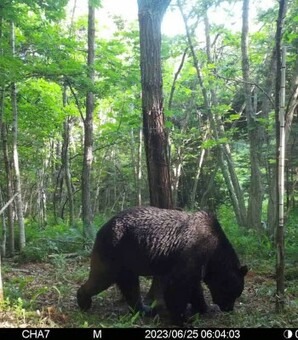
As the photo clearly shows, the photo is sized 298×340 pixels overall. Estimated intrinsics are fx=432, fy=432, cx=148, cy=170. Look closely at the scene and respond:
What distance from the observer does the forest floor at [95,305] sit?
5429mm

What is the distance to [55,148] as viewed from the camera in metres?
23.1

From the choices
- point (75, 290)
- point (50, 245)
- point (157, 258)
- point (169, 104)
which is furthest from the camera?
point (169, 104)

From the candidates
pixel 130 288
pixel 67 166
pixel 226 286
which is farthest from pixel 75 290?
pixel 67 166

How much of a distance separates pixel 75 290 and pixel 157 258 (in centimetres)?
200

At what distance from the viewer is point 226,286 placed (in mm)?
6648

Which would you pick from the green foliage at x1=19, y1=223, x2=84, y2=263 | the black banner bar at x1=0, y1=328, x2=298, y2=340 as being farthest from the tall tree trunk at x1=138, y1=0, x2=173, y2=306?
the green foliage at x1=19, y1=223, x2=84, y2=263

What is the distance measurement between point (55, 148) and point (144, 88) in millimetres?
16794

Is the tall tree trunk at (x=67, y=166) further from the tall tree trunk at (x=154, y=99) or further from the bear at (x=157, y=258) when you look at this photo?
the bear at (x=157, y=258)

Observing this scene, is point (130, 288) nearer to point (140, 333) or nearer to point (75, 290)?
point (140, 333)

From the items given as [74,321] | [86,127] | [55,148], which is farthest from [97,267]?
[55,148]

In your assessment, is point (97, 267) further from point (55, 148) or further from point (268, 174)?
point (55, 148)

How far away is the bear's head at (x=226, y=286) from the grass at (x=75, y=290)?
6.8 inches

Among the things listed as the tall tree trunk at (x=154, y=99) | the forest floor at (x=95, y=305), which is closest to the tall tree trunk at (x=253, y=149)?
the forest floor at (x=95, y=305)

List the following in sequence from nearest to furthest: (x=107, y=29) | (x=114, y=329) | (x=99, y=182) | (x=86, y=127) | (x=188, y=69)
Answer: (x=114, y=329) < (x=86, y=127) < (x=188, y=69) < (x=107, y=29) < (x=99, y=182)
